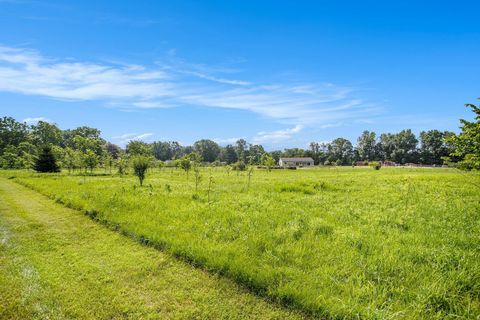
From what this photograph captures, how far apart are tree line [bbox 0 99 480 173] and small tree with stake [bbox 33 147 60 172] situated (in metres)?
1.16

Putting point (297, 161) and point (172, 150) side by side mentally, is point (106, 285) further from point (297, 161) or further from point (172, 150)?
point (172, 150)

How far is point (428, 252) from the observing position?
550 cm

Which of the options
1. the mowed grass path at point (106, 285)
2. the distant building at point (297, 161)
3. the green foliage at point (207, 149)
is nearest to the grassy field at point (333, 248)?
the mowed grass path at point (106, 285)

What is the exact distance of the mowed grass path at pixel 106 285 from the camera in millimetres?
4090

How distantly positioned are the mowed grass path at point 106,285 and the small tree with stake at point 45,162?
37.1m

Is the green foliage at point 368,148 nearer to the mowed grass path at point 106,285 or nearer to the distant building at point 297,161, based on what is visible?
the distant building at point 297,161

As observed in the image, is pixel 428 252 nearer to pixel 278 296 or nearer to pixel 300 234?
pixel 300 234

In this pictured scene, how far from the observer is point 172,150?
130 metres

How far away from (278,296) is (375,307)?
1495mm

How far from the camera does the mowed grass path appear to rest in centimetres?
409

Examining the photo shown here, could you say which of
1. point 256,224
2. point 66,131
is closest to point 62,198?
point 256,224

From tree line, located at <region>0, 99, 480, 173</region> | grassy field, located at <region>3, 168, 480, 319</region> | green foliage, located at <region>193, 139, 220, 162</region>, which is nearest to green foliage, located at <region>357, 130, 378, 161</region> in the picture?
tree line, located at <region>0, 99, 480, 173</region>

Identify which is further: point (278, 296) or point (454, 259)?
point (454, 259)

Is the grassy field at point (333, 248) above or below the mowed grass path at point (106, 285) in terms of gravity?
above
